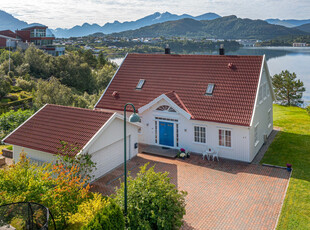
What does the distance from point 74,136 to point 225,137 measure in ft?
33.4

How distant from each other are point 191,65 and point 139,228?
16330mm

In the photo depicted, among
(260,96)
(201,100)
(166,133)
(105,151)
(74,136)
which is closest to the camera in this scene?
(74,136)

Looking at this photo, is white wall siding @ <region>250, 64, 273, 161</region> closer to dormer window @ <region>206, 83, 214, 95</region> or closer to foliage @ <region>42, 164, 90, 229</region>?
dormer window @ <region>206, 83, 214, 95</region>

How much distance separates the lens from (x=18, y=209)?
9.66m

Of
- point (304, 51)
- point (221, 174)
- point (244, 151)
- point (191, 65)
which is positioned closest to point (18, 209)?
point (221, 174)

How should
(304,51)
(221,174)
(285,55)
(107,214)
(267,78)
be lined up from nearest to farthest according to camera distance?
(107,214) → (221,174) → (267,78) → (285,55) → (304,51)

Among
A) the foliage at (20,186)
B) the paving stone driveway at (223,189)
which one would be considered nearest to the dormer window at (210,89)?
the paving stone driveway at (223,189)

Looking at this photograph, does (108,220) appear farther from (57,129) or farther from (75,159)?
(57,129)

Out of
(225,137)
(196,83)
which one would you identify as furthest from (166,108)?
(225,137)

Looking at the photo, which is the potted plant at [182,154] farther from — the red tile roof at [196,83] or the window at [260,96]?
the window at [260,96]

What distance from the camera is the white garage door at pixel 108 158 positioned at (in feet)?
57.4

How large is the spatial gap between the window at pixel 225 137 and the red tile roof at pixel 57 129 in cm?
786

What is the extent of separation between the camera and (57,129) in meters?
18.0

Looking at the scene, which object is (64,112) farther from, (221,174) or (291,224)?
(291,224)
